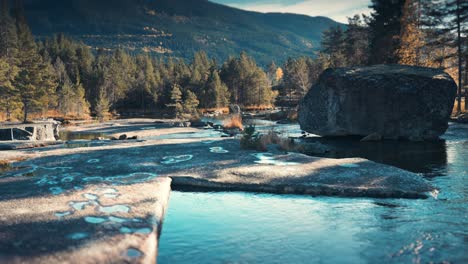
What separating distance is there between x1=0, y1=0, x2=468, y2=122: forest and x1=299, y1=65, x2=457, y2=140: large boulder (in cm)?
1307

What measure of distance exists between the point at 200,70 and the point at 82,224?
97885mm

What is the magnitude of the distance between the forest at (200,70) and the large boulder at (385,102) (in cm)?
1307

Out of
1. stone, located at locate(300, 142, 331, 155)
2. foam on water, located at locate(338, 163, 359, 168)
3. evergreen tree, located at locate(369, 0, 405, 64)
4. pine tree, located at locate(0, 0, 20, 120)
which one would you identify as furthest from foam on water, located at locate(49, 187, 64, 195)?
pine tree, located at locate(0, 0, 20, 120)

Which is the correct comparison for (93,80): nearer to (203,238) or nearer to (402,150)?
(402,150)

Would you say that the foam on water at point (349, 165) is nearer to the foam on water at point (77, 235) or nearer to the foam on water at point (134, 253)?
the foam on water at point (134, 253)

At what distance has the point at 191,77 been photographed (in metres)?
92.4

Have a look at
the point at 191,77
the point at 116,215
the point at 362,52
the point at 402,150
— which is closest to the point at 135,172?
the point at 116,215

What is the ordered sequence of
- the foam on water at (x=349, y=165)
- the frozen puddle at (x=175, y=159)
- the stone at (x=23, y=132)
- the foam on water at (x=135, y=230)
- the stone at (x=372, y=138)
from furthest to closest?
the stone at (x=23, y=132) < the stone at (x=372, y=138) < the frozen puddle at (x=175, y=159) < the foam on water at (x=349, y=165) < the foam on water at (x=135, y=230)

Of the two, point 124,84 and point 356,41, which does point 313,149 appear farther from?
point 124,84

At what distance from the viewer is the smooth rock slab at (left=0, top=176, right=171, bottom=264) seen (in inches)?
240

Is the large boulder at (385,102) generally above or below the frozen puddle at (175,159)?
above

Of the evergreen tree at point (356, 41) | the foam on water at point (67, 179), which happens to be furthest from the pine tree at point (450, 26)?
the foam on water at point (67, 179)

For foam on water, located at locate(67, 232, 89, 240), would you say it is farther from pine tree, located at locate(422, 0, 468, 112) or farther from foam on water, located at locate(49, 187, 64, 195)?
pine tree, located at locate(422, 0, 468, 112)

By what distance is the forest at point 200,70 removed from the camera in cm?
3653
